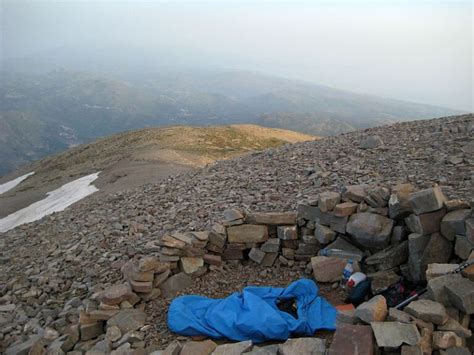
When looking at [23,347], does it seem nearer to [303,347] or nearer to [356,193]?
[303,347]

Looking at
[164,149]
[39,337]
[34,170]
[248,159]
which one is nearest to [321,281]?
[39,337]

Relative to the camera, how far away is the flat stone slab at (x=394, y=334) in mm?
5496

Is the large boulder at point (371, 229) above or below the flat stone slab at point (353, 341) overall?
above

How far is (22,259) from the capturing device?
1247 centimetres

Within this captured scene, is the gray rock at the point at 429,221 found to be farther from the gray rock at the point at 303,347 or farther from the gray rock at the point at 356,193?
the gray rock at the point at 303,347

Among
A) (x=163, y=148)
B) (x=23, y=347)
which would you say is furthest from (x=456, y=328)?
(x=163, y=148)

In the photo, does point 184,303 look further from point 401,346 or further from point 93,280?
point 401,346

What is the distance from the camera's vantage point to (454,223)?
7758 mm

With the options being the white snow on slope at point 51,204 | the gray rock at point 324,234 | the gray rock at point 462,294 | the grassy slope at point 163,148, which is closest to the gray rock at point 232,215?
the gray rock at point 324,234

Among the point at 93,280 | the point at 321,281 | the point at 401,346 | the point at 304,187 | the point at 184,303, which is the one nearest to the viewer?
the point at 401,346

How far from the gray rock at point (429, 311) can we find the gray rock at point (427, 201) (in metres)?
2.38

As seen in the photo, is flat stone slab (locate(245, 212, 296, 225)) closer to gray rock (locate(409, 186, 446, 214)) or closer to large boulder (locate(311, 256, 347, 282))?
large boulder (locate(311, 256, 347, 282))

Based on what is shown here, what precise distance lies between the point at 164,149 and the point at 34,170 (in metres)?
20.2

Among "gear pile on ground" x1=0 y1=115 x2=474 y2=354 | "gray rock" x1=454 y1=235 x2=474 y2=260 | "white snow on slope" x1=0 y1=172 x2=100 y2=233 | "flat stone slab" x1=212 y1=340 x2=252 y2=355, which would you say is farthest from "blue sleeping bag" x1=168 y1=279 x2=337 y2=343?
"white snow on slope" x1=0 y1=172 x2=100 y2=233
